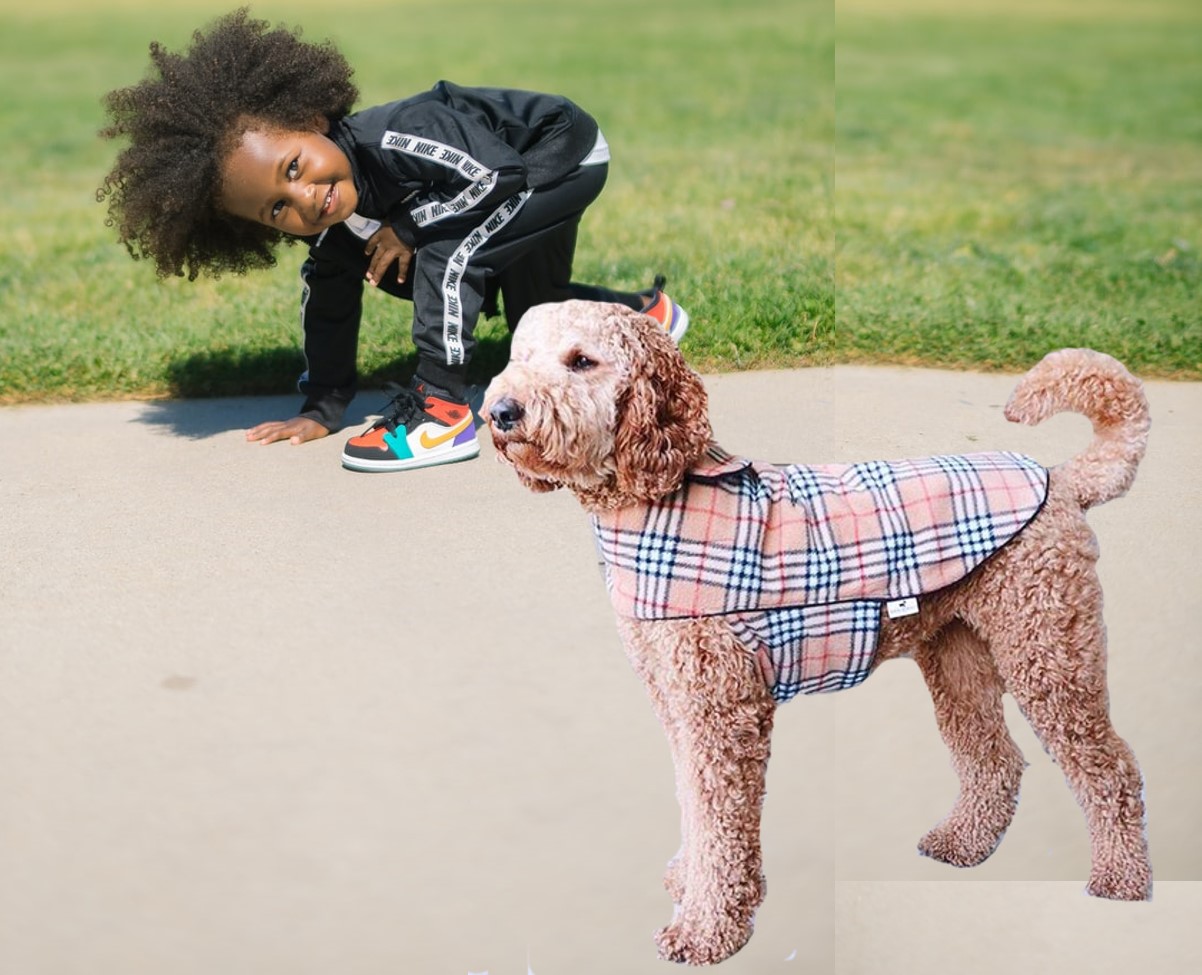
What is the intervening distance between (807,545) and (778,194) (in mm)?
5794

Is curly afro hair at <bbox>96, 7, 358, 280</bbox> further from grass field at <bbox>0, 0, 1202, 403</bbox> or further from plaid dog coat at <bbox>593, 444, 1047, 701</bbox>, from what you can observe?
plaid dog coat at <bbox>593, 444, 1047, 701</bbox>

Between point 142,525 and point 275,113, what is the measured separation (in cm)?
124

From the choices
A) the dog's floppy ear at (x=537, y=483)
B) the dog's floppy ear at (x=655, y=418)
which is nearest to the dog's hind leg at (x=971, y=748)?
the dog's floppy ear at (x=655, y=418)

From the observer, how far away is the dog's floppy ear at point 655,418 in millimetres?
2418

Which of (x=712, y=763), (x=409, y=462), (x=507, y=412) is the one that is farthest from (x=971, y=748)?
(x=409, y=462)

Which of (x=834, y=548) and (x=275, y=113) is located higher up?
(x=275, y=113)

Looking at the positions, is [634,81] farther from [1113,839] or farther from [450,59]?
[1113,839]

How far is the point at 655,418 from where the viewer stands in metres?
2.43

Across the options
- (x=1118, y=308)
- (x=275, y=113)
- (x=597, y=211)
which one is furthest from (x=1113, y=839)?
(x=597, y=211)

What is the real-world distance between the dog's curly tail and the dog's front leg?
67cm

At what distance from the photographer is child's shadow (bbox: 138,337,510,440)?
5.17 m

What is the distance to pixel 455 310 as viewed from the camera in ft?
15.4

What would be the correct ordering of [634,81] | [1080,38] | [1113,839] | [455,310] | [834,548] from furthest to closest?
[1080,38]
[634,81]
[455,310]
[1113,839]
[834,548]

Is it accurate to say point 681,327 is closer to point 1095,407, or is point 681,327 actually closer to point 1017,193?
point 1095,407
